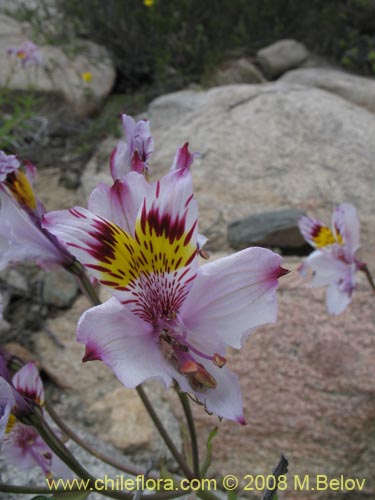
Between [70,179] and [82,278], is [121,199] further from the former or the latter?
[70,179]

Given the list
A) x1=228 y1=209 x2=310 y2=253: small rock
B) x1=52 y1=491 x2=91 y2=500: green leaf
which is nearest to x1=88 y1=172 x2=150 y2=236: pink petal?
x1=52 y1=491 x2=91 y2=500: green leaf

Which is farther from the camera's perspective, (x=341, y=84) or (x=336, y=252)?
(x=341, y=84)

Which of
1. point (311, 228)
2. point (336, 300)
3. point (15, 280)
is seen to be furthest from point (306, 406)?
point (15, 280)

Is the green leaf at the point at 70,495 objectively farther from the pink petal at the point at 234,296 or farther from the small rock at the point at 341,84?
the small rock at the point at 341,84

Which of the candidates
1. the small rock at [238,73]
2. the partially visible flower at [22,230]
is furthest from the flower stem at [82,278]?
the small rock at [238,73]

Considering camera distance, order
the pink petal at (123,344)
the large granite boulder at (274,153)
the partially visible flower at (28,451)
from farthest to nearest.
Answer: the large granite boulder at (274,153) → the partially visible flower at (28,451) → the pink petal at (123,344)

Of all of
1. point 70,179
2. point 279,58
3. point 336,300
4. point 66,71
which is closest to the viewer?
point 336,300
